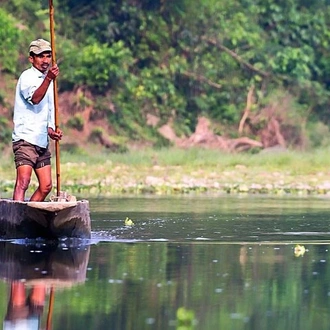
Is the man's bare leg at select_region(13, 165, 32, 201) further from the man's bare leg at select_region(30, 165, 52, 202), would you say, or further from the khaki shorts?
Answer: the man's bare leg at select_region(30, 165, 52, 202)

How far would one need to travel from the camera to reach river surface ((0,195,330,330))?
Answer: 8.58m

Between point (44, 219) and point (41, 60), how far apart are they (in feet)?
5.40

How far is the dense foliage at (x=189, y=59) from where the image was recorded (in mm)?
36188

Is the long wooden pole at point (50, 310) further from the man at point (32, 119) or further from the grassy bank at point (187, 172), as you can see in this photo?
the grassy bank at point (187, 172)

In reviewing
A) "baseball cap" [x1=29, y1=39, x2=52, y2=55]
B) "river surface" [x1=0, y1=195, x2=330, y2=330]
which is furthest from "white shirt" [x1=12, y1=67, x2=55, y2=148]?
"river surface" [x1=0, y1=195, x2=330, y2=330]

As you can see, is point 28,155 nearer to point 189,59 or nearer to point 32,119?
point 32,119

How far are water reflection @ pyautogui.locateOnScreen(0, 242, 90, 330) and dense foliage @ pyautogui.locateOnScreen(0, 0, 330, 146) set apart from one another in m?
22.7

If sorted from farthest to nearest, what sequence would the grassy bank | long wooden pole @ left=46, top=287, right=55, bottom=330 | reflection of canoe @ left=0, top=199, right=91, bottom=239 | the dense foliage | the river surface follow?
1. the dense foliage
2. the grassy bank
3. reflection of canoe @ left=0, top=199, right=91, bottom=239
4. the river surface
5. long wooden pole @ left=46, top=287, right=55, bottom=330

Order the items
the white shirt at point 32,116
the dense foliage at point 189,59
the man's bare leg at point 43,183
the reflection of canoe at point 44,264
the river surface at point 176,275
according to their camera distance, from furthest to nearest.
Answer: the dense foliage at point 189,59 < the man's bare leg at point 43,183 < the white shirt at point 32,116 < the reflection of canoe at point 44,264 < the river surface at point 176,275

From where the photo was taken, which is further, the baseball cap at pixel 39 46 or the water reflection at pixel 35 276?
the baseball cap at pixel 39 46

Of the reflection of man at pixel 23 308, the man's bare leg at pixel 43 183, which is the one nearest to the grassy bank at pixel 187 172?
the man's bare leg at pixel 43 183

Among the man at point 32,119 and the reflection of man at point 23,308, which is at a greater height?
the man at point 32,119

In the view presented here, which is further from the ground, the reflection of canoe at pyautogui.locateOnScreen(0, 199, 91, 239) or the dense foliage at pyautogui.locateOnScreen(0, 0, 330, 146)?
the dense foliage at pyautogui.locateOnScreen(0, 0, 330, 146)

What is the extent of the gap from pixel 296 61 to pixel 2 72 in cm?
915
